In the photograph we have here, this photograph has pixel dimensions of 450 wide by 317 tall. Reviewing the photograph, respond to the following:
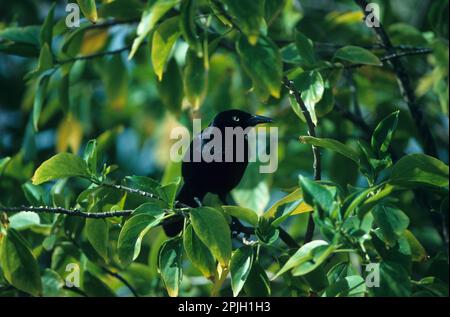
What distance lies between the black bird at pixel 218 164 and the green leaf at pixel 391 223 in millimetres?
2216

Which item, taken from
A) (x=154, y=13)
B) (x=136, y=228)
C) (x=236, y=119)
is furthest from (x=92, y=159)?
(x=236, y=119)

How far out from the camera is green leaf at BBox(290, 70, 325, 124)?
3109 mm

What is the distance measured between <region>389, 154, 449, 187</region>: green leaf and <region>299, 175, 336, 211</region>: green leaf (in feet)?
0.76

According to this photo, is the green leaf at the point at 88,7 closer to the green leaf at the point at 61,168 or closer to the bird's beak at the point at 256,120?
the green leaf at the point at 61,168

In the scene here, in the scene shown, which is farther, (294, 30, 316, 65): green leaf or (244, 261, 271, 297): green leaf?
(294, 30, 316, 65): green leaf

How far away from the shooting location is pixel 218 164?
16.0ft

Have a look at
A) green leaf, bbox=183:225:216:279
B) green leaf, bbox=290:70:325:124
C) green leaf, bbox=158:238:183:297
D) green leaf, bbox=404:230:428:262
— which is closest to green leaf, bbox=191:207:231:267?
green leaf, bbox=183:225:216:279

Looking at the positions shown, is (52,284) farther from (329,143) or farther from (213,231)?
(329,143)

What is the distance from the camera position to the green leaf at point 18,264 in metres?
3.22

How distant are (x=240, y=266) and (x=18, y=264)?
3.41 feet

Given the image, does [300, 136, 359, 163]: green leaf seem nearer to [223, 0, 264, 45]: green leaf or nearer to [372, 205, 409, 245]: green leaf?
[372, 205, 409, 245]: green leaf

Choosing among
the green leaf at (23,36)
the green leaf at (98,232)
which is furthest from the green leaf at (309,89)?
the green leaf at (23,36)

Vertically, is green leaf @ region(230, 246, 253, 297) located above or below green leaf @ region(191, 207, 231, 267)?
below
